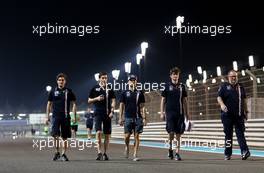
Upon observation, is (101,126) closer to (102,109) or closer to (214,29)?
(102,109)

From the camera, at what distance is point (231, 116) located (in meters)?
13.4

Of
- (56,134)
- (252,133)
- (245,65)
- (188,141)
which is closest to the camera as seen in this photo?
(56,134)

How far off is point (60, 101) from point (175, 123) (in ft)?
8.68

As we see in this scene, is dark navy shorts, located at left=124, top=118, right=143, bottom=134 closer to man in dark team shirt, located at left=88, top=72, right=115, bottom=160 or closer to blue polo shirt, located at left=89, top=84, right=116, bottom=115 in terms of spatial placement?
man in dark team shirt, located at left=88, top=72, right=115, bottom=160

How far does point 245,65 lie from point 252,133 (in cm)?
970

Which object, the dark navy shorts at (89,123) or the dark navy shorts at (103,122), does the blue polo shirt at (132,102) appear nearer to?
the dark navy shorts at (103,122)

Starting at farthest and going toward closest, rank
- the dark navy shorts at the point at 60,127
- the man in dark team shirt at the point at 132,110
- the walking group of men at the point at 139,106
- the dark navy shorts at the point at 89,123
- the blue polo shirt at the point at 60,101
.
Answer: the dark navy shorts at the point at 89,123, the man in dark team shirt at the point at 132,110, the walking group of men at the point at 139,106, the blue polo shirt at the point at 60,101, the dark navy shorts at the point at 60,127

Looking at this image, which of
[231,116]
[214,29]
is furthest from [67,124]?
[214,29]

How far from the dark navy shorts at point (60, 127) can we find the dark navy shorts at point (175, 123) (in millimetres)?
2274

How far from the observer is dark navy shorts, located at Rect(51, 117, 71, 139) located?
1301 cm

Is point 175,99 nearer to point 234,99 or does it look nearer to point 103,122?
point 234,99

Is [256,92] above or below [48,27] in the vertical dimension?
below

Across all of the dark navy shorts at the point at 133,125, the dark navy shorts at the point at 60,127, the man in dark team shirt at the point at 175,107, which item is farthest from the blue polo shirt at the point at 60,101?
the man in dark team shirt at the point at 175,107

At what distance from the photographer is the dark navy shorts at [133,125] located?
13.3m
